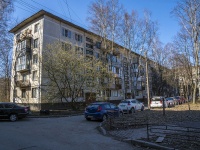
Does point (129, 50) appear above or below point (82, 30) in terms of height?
below

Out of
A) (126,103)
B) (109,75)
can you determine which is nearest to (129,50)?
(109,75)

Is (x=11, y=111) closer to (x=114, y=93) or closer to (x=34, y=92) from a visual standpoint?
(x=34, y=92)

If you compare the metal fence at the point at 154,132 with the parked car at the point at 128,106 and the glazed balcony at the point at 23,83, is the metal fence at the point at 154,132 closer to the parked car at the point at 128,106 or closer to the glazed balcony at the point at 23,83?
the parked car at the point at 128,106


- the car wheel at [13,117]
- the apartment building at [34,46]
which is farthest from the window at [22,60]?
the car wheel at [13,117]

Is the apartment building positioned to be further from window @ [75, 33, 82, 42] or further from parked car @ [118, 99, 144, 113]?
parked car @ [118, 99, 144, 113]

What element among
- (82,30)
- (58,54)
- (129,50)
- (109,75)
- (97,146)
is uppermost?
(82,30)

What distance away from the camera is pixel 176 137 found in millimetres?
7340

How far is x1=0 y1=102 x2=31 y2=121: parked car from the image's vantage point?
15383 mm

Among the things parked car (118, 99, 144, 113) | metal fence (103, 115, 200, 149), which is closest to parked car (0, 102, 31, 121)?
metal fence (103, 115, 200, 149)

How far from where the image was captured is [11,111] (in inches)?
616

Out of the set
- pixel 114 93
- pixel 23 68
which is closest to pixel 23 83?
pixel 23 68

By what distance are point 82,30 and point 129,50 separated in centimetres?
1064

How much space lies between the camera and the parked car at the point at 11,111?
15383 millimetres

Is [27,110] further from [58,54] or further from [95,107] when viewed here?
[58,54]
